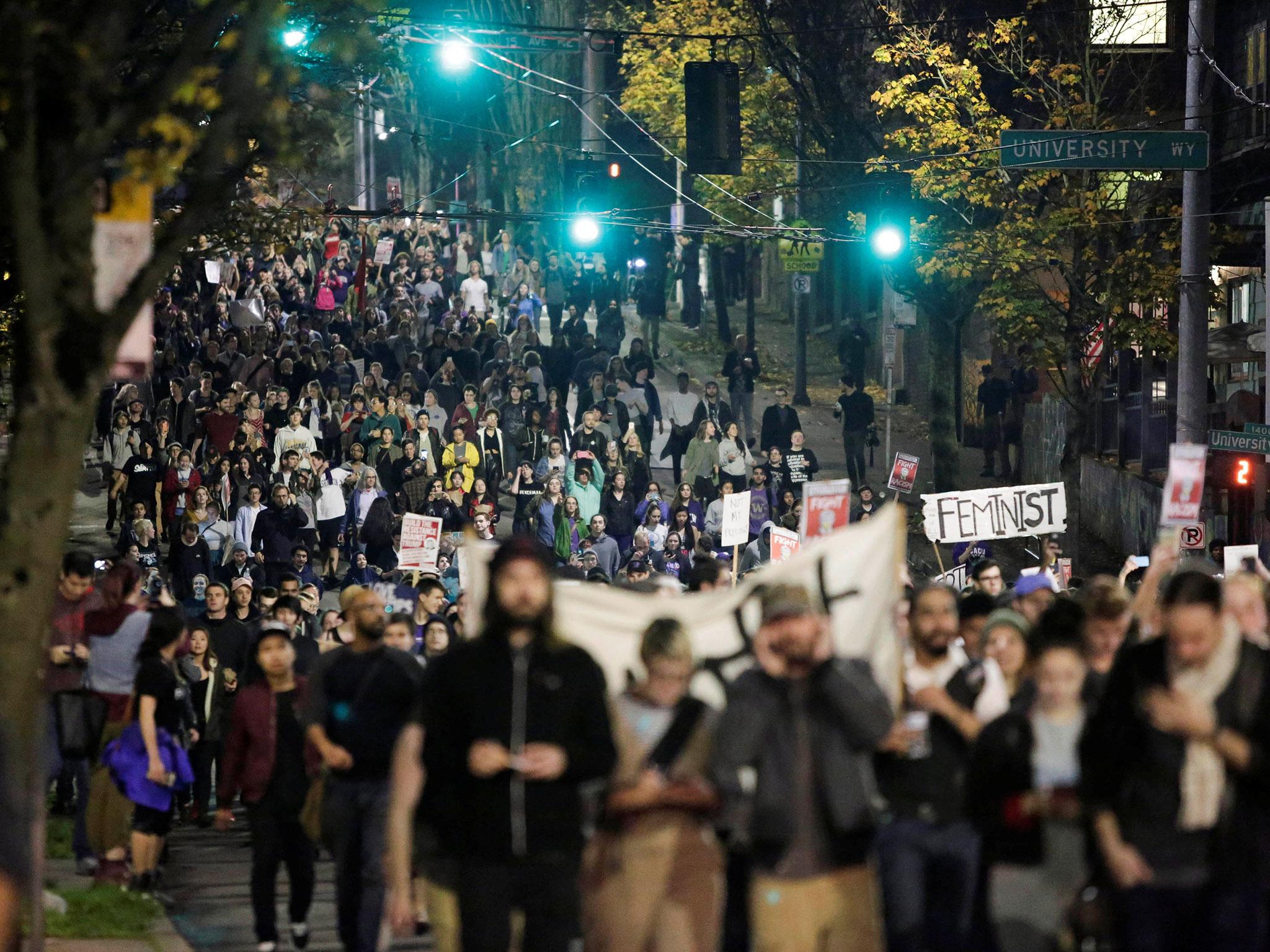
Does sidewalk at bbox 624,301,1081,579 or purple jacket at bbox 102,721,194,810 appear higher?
sidewalk at bbox 624,301,1081,579

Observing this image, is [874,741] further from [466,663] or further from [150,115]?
[150,115]

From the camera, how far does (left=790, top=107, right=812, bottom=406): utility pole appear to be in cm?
4053

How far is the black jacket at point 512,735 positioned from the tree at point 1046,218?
22.7 m

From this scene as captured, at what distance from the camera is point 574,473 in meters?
25.9

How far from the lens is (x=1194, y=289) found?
20859 mm

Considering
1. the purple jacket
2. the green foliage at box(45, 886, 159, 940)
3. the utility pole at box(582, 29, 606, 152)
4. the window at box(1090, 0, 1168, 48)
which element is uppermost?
the utility pole at box(582, 29, 606, 152)

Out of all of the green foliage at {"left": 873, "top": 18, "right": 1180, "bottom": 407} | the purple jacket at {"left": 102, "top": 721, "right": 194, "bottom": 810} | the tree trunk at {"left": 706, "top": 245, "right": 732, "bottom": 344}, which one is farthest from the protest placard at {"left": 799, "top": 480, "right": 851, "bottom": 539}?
the tree trunk at {"left": 706, "top": 245, "right": 732, "bottom": 344}

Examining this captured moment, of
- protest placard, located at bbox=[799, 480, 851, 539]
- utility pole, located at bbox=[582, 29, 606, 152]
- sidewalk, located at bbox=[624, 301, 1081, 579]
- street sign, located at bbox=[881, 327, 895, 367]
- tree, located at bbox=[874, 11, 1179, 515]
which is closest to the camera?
protest placard, located at bbox=[799, 480, 851, 539]

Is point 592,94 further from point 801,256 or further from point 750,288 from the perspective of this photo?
point 750,288

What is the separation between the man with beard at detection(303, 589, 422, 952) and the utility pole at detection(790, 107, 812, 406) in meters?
31.1

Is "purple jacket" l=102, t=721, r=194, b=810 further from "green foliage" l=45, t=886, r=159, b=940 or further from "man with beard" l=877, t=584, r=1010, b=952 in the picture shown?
"man with beard" l=877, t=584, r=1010, b=952

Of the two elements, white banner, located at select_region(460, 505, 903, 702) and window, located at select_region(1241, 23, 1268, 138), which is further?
window, located at select_region(1241, 23, 1268, 138)

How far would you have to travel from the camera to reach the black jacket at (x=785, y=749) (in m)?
6.69

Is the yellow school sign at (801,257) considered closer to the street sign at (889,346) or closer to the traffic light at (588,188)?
the street sign at (889,346)
